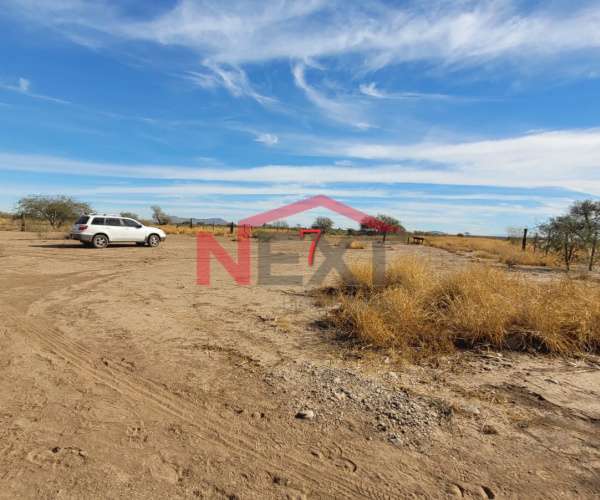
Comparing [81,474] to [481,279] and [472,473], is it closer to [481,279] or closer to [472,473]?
[472,473]

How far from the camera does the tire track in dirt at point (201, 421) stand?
7.04 feet

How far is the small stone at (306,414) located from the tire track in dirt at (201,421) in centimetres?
44

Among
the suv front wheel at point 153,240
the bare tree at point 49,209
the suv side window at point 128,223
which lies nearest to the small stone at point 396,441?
the suv side window at point 128,223

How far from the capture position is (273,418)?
2.90 meters

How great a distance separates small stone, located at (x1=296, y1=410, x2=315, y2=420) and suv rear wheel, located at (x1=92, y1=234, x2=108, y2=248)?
1746 centimetres

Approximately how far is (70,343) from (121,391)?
1.78 m

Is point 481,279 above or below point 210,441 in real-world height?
above

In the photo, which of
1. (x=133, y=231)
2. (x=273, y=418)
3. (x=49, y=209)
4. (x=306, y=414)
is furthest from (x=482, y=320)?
(x=49, y=209)

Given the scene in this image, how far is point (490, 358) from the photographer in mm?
4203

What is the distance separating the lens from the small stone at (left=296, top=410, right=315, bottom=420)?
9.59 ft

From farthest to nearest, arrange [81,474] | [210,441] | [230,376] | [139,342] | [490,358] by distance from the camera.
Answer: [139,342] < [490,358] < [230,376] < [210,441] < [81,474]

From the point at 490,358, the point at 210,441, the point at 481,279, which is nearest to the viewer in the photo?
the point at 210,441

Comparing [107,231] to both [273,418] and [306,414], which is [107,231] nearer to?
[273,418]

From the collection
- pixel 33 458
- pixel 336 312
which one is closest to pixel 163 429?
pixel 33 458
